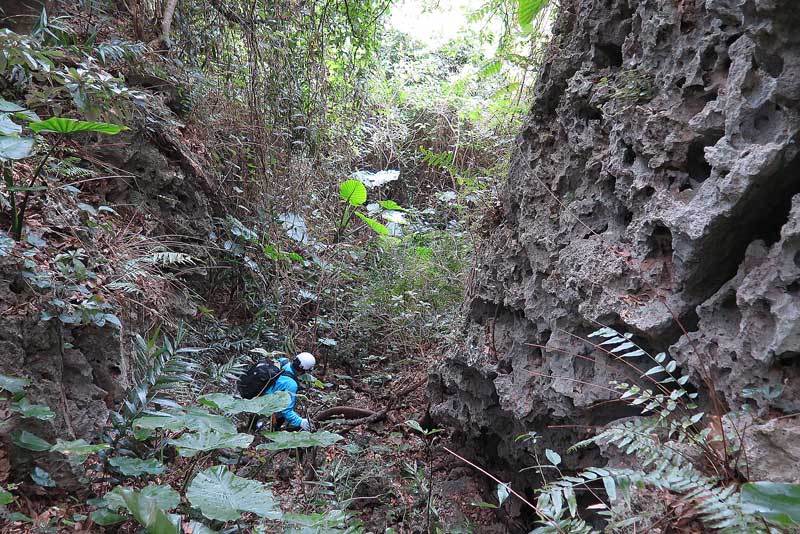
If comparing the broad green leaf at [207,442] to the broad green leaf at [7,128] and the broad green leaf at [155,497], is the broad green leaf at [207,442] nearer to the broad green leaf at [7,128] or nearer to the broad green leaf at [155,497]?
the broad green leaf at [155,497]

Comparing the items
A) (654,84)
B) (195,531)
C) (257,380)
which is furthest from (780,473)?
(257,380)

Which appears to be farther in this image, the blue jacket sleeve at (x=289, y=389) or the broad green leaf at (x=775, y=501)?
the blue jacket sleeve at (x=289, y=389)

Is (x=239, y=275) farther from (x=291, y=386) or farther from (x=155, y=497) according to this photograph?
(x=155, y=497)

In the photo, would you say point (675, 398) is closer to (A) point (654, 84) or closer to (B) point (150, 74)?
(A) point (654, 84)

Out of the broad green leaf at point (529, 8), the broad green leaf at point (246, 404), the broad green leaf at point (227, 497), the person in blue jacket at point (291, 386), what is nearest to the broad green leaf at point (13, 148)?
the broad green leaf at point (246, 404)

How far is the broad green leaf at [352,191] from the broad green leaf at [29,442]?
4.21 metres

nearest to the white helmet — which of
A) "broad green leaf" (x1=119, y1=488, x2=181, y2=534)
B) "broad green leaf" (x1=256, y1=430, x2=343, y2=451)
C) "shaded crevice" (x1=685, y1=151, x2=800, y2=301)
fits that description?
"broad green leaf" (x1=256, y1=430, x2=343, y2=451)

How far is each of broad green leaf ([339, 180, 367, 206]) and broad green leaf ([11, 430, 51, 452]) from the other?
4.21 metres

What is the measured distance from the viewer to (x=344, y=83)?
6.33 meters

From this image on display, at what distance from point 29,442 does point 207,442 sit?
0.79m

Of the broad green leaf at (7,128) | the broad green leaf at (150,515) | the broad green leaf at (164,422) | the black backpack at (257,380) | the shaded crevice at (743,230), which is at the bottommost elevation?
the broad green leaf at (150,515)

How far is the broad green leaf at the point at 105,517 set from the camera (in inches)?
86.9

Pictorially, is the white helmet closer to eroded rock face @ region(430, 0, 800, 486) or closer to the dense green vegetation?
the dense green vegetation

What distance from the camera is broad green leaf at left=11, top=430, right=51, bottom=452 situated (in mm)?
2285
